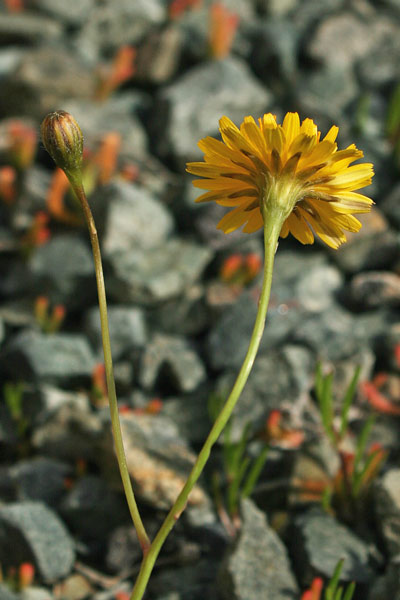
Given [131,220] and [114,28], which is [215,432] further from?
[114,28]

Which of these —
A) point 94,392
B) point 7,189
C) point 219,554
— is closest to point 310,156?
point 219,554

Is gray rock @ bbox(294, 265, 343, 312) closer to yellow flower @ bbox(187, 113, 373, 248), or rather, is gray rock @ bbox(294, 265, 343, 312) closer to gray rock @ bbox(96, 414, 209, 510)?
gray rock @ bbox(96, 414, 209, 510)

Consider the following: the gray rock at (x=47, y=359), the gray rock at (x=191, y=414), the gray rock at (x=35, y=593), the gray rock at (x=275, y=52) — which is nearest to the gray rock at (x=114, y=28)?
the gray rock at (x=275, y=52)

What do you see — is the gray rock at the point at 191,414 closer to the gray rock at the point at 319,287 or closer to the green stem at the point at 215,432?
the gray rock at the point at 319,287

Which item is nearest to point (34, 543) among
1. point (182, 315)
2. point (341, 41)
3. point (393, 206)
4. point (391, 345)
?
point (182, 315)

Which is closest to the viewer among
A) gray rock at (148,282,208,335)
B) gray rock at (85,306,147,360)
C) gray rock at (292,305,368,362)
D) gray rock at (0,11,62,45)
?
gray rock at (292,305,368,362)

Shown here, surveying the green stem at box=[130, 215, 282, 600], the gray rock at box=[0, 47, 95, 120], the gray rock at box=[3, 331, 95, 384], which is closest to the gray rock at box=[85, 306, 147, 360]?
the gray rock at box=[3, 331, 95, 384]
